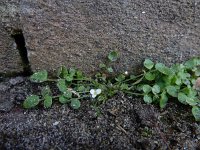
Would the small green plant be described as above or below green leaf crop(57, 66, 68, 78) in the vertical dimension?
below

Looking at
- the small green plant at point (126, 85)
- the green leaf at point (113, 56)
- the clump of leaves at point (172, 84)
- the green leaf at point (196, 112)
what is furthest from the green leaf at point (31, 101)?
the green leaf at point (196, 112)

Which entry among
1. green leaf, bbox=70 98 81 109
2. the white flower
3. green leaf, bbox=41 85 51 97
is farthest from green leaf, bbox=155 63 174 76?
green leaf, bbox=41 85 51 97

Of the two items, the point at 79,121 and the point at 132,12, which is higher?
the point at 132,12

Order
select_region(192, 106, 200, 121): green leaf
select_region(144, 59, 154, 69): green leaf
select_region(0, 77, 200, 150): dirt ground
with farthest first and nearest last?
1. select_region(144, 59, 154, 69): green leaf
2. select_region(192, 106, 200, 121): green leaf
3. select_region(0, 77, 200, 150): dirt ground

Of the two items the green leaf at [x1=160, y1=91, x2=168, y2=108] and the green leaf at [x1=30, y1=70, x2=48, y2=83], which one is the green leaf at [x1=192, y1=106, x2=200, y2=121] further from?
the green leaf at [x1=30, y1=70, x2=48, y2=83]

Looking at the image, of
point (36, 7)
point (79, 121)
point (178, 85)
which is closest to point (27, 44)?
point (36, 7)

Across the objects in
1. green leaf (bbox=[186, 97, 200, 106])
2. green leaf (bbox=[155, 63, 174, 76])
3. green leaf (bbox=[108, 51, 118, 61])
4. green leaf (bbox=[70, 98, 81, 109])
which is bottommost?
green leaf (bbox=[186, 97, 200, 106])

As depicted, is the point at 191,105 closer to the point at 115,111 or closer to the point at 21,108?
the point at 115,111

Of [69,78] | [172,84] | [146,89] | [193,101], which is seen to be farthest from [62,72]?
[193,101]

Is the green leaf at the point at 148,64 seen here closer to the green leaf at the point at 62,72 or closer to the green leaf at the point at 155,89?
the green leaf at the point at 155,89

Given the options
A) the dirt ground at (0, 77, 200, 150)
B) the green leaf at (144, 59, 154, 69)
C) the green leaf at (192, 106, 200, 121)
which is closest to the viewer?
the dirt ground at (0, 77, 200, 150)
